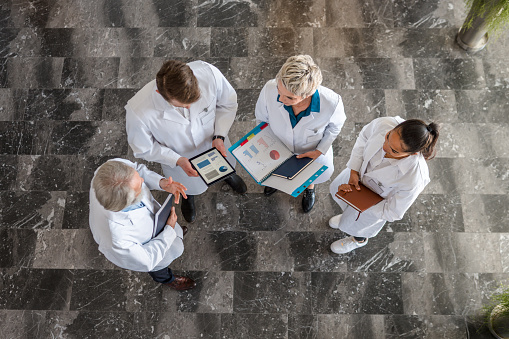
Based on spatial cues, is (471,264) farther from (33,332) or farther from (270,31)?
(33,332)

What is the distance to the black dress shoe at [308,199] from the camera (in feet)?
11.6

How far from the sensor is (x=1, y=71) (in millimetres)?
4121

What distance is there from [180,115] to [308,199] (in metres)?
1.53

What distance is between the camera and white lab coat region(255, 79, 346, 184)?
2582 mm

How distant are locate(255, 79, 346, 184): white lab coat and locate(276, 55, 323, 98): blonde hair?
0.78 ft

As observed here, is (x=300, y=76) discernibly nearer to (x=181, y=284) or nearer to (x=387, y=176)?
(x=387, y=176)

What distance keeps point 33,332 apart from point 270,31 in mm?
3594

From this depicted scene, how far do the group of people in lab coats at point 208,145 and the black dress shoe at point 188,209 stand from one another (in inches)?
14.1

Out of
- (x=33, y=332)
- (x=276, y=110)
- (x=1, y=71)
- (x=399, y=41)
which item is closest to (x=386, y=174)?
(x=276, y=110)

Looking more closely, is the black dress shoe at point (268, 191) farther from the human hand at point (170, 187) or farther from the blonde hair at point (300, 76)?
the blonde hair at point (300, 76)

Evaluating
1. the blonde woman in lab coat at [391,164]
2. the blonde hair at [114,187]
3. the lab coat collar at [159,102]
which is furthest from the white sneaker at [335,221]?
the blonde hair at [114,187]

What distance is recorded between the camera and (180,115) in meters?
2.52

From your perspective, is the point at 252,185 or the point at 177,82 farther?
the point at 252,185

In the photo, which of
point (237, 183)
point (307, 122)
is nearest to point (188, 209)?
point (237, 183)
